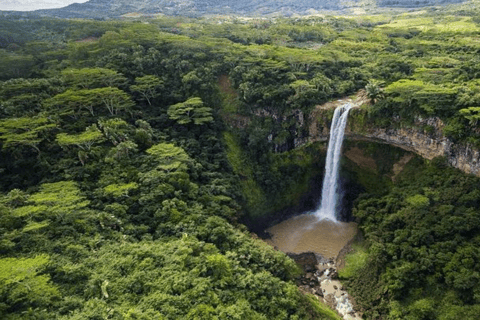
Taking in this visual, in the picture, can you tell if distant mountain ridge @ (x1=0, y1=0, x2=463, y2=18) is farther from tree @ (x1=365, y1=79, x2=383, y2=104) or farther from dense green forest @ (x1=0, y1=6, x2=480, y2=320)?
tree @ (x1=365, y1=79, x2=383, y2=104)

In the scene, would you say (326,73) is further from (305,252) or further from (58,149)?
(58,149)

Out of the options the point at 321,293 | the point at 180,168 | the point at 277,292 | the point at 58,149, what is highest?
the point at 58,149

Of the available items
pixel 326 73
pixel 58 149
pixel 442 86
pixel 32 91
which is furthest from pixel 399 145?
pixel 32 91

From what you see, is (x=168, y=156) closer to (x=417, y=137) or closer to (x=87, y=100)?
(x=87, y=100)

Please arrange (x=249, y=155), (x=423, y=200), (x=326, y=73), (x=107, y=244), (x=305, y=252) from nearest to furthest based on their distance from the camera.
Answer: (x=107, y=244) → (x=423, y=200) → (x=305, y=252) → (x=249, y=155) → (x=326, y=73)

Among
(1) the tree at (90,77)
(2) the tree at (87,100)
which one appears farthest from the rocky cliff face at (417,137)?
(1) the tree at (90,77)

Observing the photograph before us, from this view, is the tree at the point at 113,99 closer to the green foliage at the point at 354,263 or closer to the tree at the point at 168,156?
the tree at the point at 168,156

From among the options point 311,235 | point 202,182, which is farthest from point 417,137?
point 202,182
